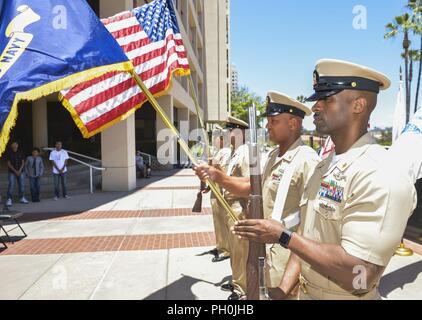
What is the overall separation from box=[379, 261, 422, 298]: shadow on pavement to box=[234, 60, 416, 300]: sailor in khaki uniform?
3.11m

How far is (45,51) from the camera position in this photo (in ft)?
Answer: 10.2

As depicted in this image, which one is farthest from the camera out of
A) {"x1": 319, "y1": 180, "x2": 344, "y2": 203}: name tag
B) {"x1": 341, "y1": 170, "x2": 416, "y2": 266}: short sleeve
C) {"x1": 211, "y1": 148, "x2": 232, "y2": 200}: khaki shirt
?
{"x1": 211, "y1": 148, "x2": 232, "y2": 200}: khaki shirt

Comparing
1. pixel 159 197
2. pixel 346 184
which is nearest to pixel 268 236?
pixel 346 184

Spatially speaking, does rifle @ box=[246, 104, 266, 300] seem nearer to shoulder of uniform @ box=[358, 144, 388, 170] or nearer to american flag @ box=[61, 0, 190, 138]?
shoulder of uniform @ box=[358, 144, 388, 170]

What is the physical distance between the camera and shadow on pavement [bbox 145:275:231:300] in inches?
166

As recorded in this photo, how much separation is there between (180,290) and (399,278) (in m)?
3.02

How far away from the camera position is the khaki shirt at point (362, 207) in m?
1.50

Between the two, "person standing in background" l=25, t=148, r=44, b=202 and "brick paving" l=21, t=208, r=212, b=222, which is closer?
"brick paving" l=21, t=208, r=212, b=222

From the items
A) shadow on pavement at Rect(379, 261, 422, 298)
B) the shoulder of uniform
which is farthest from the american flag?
shadow on pavement at Rect(379, 261, 422, 298)

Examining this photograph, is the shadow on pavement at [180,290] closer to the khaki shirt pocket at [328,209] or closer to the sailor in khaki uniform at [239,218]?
the sailor in khaki uniform at [239,218]

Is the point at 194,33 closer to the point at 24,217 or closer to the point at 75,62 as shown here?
the point at 24,217

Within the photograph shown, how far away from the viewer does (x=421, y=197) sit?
7145 mm

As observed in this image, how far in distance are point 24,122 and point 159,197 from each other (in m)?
13.2

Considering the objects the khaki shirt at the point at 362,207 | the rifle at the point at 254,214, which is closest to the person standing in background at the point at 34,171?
the rifle at the point at 254,214
